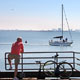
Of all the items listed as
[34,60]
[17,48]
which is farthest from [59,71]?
[34,60]

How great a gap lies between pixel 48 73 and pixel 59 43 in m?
65.2

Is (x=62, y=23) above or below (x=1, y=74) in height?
above

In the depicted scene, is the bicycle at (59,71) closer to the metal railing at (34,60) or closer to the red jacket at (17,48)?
the metal railing at (34,60)

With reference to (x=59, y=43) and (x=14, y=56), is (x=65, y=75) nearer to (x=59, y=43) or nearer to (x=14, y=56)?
(x=14, y=56)

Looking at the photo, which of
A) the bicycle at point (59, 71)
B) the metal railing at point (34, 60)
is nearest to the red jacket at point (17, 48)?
the metal railing at point (34, 60)

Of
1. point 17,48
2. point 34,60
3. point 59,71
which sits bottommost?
point 34,60

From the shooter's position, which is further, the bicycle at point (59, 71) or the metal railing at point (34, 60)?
the metal railing at point (34, 60)

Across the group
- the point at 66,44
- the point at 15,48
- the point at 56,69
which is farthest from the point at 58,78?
the point at 66,44

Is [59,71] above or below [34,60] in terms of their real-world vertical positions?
above

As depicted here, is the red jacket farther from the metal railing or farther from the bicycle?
the bicycle

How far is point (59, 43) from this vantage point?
7612 centimetres

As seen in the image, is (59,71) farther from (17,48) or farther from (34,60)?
(34,60)

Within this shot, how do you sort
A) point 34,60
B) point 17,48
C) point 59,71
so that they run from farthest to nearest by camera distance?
point 34,60
point 59,71
point 17,48

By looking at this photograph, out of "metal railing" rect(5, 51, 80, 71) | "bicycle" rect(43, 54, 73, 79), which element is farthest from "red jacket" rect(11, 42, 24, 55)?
"bicycle" rect(43, 54, 73, 79)
